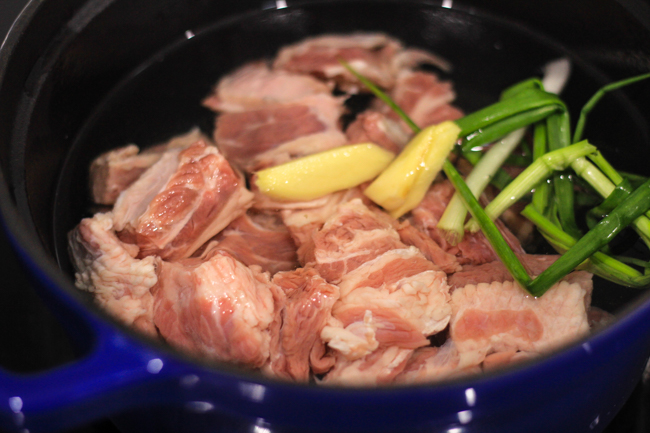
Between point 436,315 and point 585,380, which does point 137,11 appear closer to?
point 436,315

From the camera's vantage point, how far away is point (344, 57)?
2.04 m

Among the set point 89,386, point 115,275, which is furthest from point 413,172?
point 89,386

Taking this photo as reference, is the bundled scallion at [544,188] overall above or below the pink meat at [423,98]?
below

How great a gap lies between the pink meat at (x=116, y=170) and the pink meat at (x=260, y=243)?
367 mm

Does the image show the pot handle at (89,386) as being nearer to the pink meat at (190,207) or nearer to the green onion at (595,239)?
the pink meat at (190,207)

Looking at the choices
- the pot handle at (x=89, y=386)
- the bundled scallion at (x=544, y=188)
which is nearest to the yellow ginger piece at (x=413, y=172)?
the bundled scallion at (x=544, y=188)

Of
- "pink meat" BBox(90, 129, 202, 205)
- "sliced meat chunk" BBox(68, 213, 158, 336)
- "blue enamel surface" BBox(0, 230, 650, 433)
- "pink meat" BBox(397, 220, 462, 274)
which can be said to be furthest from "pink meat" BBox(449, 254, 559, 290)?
"pink meat" BBox(90, 129, 202, 205)

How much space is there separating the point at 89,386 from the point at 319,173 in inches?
39.0

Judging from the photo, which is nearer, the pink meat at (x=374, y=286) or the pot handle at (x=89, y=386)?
the pot handle at (x=89, y=386)

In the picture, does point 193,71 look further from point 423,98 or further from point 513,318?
point 513,318

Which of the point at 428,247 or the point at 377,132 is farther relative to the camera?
the point at 377,132

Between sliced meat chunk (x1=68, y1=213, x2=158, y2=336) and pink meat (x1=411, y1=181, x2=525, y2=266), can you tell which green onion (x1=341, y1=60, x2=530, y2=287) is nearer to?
pink meat (x1=411, y1=181, x2=525, y2=266)

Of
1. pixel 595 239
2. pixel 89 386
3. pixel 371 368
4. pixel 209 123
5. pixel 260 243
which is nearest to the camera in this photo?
pixel 89 386

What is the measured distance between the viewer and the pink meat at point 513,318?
1257 millimetres
